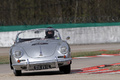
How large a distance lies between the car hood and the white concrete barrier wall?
1564 cm

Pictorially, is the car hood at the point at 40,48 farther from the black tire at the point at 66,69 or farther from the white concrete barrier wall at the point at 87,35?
the white concrete barrier wall at the point at 87,35

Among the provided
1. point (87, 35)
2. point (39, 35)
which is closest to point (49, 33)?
point (39, 35)

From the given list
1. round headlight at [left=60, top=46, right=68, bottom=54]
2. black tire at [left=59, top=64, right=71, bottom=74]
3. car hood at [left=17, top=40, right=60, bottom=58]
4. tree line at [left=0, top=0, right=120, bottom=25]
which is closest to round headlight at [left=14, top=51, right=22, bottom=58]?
car hood at [left=17, top=40, right=60, bottom=58]

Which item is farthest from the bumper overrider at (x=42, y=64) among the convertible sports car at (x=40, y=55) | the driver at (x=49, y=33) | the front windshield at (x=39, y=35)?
the driver at (x=49, y=33)

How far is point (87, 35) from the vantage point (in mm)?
25188

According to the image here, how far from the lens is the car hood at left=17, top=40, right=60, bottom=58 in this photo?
28.4 ft

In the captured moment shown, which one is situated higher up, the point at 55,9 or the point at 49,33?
the point at 55,9

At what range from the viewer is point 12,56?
8961 mm

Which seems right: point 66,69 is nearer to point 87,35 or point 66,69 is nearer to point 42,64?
point 42,64

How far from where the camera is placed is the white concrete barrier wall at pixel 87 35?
24844 mm

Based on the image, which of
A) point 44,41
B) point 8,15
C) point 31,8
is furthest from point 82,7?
point 44,41

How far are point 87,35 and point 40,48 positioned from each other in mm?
16641

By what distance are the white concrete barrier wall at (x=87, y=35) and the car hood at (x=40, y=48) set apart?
51.3 ft

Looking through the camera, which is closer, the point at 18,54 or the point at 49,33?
the point at 18,54
